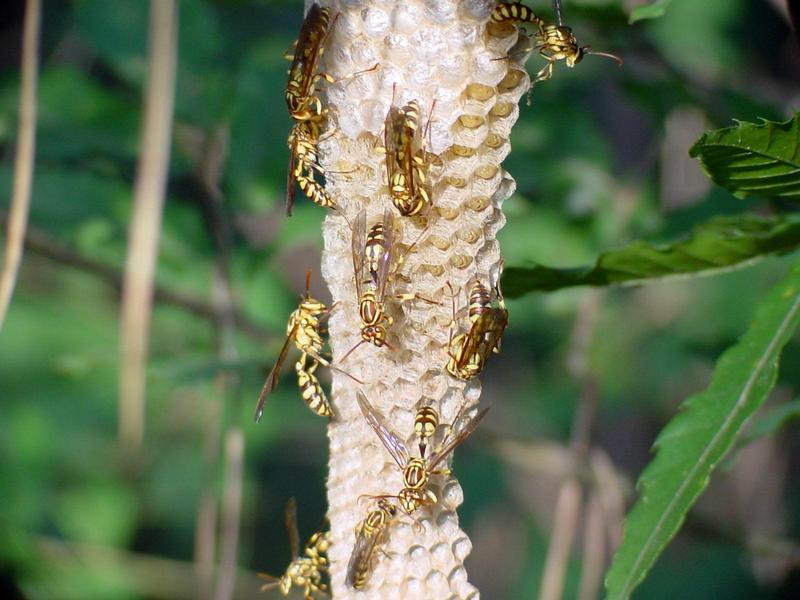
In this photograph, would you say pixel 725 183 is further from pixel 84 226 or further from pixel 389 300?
pixel 84 226

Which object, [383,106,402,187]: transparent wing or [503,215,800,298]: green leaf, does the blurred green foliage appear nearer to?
[503,215,800,298]: green leaf

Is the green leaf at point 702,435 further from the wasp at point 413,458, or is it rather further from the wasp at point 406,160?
the wasp at point 406,160

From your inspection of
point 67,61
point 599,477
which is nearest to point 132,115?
point 67,61

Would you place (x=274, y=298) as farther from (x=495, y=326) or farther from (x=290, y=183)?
(x=495, y=326)

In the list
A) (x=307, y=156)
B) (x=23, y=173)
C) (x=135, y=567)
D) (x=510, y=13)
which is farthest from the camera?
(x=135, y=567)

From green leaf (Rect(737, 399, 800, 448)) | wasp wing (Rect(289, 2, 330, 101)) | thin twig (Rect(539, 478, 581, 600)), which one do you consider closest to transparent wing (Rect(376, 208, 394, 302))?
wasp wing (Rect(289, 2, 330, 101))

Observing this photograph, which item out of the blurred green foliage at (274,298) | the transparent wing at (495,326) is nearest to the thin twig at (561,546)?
the blurred green foliage at (274,298)

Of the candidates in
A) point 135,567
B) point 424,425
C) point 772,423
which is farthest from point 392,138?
point 135,567
